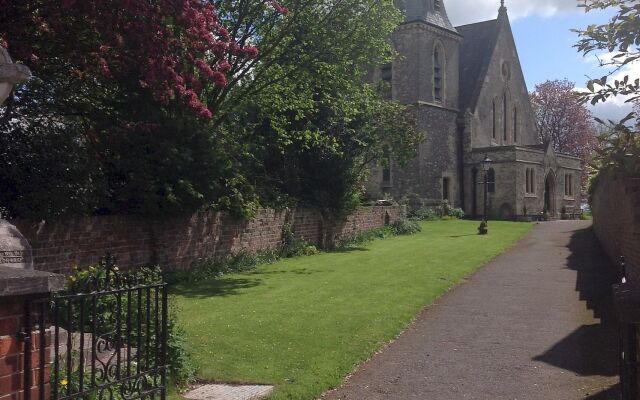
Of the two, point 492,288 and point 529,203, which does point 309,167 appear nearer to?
point 492,288

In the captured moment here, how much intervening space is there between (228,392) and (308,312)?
4256 mm

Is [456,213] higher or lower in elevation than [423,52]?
lower

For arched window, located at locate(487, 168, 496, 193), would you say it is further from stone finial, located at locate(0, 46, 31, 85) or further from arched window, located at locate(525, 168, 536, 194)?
stone finial, located at locate(0, 46, 31, 85)

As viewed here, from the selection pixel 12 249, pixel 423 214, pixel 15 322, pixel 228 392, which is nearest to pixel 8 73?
pixel 15 322

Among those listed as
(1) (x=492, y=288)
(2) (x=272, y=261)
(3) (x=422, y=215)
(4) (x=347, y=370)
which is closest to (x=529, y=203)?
(3) (x=422, y=215)

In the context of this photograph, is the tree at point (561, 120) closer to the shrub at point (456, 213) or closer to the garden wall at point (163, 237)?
the shrub at point (456, 213)

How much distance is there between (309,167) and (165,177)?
9.75 meters

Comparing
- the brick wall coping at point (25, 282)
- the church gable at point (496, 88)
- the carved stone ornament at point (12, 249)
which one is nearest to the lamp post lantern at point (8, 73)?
the brick wall coping at point (25, 282)

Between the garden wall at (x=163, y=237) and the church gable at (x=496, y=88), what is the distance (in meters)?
26.6

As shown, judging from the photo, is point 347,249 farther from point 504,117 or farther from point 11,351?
point 504,117

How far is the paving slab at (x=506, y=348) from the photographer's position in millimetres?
7129

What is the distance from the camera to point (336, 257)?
2112 centimetres

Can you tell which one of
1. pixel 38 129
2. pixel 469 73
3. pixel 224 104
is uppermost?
Answer: pixel 469 73

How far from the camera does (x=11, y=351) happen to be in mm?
3531
